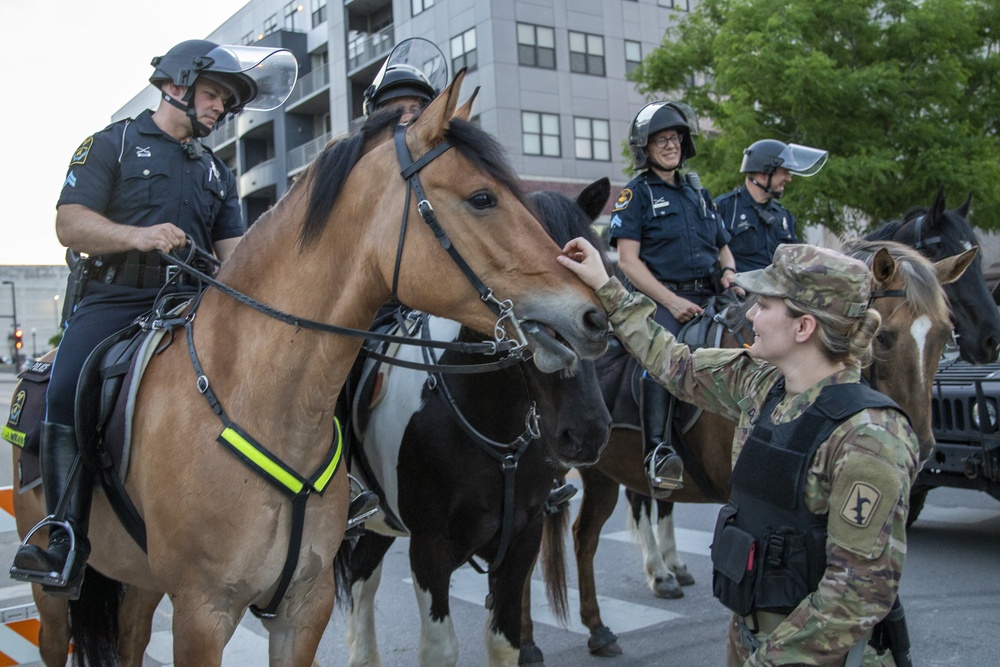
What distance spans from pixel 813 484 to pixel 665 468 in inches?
93.6

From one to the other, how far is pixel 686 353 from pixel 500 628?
5.46 ft

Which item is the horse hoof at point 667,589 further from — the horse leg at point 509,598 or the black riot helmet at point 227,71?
the black riot helmet at point 227,71

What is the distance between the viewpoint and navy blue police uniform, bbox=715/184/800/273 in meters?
5.92

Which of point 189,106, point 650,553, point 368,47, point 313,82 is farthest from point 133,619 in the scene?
point 313,82

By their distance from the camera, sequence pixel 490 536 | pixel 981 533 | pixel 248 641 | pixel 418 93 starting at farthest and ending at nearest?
pixel 981 533, pixel 248 641, pixel 418 93, pixel 490 536

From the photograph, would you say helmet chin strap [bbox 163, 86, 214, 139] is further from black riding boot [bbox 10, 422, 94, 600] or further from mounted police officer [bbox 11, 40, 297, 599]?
black riding boot [bbox 10, 422, 94, 600]

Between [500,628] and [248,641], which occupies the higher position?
[500,628]

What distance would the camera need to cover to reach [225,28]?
161 ft

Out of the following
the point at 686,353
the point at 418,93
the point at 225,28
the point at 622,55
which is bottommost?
the point at 686,353

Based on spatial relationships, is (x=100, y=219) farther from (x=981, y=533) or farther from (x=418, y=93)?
(x=981, y=533)

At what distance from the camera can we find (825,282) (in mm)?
2346

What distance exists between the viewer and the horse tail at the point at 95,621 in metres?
3.86

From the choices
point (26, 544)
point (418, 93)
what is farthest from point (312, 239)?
point (418, 93)

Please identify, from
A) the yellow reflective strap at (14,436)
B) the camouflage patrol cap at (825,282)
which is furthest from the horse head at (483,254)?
the yellow reflective strap at (14,436)
